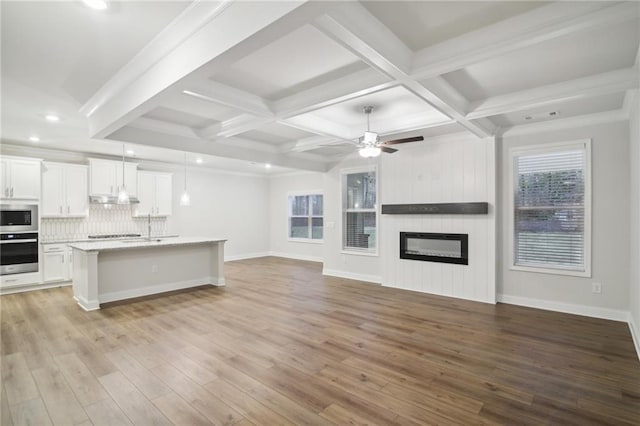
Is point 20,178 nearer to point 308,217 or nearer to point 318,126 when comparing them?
point 318,126

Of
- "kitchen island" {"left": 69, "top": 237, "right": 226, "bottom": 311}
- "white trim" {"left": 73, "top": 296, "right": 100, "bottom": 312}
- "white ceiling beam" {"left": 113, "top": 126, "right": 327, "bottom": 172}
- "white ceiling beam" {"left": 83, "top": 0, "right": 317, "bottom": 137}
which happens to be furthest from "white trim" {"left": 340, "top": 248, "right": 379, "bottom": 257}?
"white ceiling beam" {"left": 83, "top": 0, "right": 317, "bottom": 137}

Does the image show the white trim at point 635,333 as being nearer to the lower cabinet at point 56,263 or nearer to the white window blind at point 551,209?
the white window blind at point 551,209

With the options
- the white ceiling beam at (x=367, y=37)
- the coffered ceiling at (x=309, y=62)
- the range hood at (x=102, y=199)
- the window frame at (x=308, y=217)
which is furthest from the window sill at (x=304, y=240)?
the white ceiling beam at (x=367, y=37)

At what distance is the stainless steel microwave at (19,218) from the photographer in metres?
5.56

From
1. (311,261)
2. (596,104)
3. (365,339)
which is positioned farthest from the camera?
(311,261)

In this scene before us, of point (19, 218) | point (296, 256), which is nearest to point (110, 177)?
point (19, 218)

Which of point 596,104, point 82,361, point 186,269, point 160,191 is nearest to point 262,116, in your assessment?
point 82,361

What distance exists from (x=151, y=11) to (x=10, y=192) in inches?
227

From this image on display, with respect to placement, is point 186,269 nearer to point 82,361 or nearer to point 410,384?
point 82,361

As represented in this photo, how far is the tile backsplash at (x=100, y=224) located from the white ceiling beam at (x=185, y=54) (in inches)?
168

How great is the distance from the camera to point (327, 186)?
7523 mm

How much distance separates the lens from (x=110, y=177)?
22.5ft

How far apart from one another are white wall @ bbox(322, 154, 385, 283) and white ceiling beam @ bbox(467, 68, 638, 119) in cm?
304

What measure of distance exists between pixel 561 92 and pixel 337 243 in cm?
495
